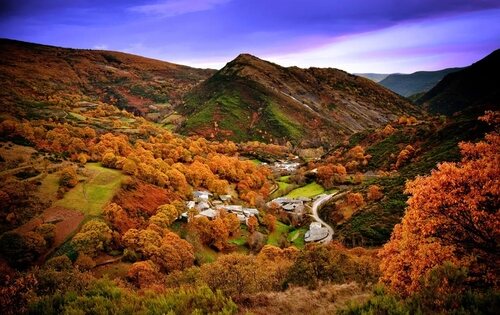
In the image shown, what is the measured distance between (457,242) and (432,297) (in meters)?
5.59

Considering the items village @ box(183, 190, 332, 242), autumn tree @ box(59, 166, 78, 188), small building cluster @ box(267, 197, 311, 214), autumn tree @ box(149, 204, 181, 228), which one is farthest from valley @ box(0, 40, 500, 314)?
small building cluster @ box(267, 197, 311, 214)

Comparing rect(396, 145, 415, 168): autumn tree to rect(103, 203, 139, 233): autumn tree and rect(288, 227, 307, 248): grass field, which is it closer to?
rect(288, 227, 307, 248): grass field

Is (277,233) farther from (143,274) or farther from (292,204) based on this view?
(143,274)

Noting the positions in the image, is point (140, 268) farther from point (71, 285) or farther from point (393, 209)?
point (393, 209)

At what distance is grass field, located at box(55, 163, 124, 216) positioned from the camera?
61.5m

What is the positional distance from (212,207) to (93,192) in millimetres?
28710

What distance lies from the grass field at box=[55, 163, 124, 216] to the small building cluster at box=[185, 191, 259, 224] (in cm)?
1640

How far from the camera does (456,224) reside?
1577 cm

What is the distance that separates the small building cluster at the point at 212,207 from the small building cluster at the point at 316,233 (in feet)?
49.4

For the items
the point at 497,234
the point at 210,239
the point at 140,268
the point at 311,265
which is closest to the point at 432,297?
the point at 497,234

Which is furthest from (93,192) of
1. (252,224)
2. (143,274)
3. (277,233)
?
(277,233)

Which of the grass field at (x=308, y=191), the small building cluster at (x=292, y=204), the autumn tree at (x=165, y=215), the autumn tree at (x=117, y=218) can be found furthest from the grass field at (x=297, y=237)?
the autumn tree at (x=117, y=218)

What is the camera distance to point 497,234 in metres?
14.4

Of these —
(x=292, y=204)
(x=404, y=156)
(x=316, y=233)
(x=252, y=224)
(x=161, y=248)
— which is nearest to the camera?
(x=161, y=248)
